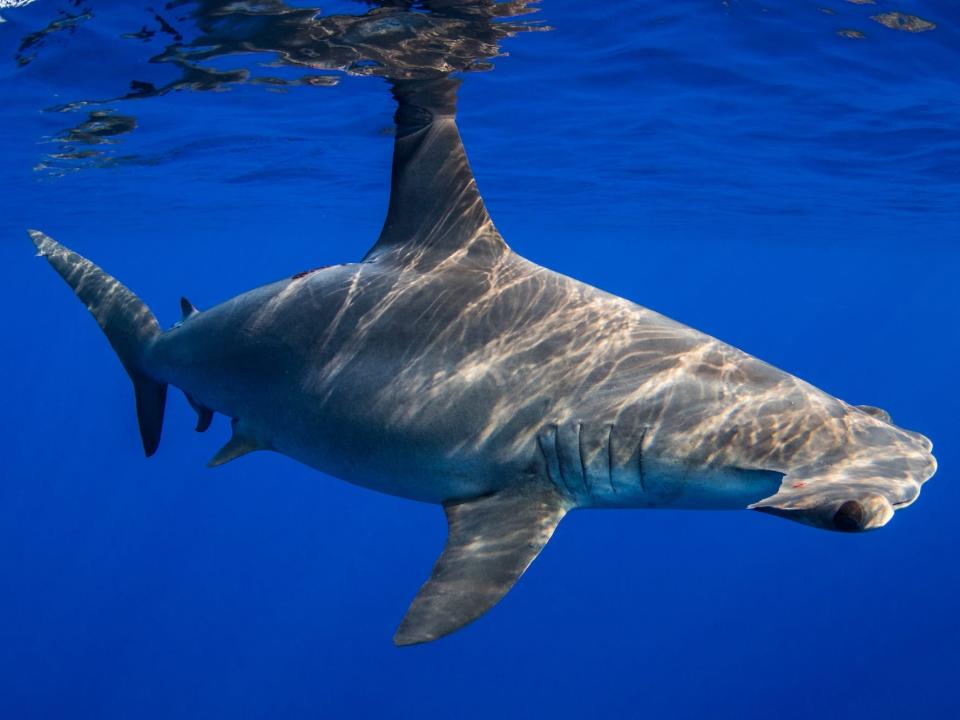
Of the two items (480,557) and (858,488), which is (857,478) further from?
(480,557)

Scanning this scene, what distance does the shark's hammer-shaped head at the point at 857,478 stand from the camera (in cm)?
325

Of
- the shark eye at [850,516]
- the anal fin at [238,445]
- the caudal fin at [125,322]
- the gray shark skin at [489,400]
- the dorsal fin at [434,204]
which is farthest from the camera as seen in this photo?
the caudal fin at [125,322]

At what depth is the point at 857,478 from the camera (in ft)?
12.0

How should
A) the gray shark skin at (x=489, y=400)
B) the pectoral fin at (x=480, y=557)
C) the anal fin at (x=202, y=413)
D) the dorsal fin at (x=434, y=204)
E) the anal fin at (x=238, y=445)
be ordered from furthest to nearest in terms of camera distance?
the anal fin at (x=202, y=413) < the anal fin at (x=238, y=445) < the dorsal fin at (x=434, y=204) < the gray shark skin at (x=489, y=400) < the pectoral fin at (x=480, y=557)

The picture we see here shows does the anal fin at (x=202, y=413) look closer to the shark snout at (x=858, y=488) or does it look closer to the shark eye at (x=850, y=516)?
the shark snout at (x=858, y=488)

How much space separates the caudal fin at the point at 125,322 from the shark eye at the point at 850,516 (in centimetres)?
639

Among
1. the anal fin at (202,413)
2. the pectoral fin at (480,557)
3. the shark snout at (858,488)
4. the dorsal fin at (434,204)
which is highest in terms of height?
the dorsal fin at (434,204)

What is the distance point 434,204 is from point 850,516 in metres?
4.09

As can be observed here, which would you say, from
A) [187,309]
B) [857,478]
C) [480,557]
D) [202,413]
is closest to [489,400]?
[480,557]

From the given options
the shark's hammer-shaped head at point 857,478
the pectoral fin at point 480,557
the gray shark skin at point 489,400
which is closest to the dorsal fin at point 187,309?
the gray shark skin at point 489,400

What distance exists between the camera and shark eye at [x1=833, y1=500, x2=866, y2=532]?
320 cm

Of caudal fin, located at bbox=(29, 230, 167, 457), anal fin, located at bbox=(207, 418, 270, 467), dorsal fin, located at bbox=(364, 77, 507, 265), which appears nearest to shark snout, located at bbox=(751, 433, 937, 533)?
dorsal fin, located at bbox=(364, 77, 507, 265)

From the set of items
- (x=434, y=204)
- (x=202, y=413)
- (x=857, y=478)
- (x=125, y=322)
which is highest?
(x=434, y=204)

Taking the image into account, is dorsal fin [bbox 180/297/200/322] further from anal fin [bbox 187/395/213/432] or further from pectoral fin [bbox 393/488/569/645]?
pectoral fin [bbox 393/488/569/645]
